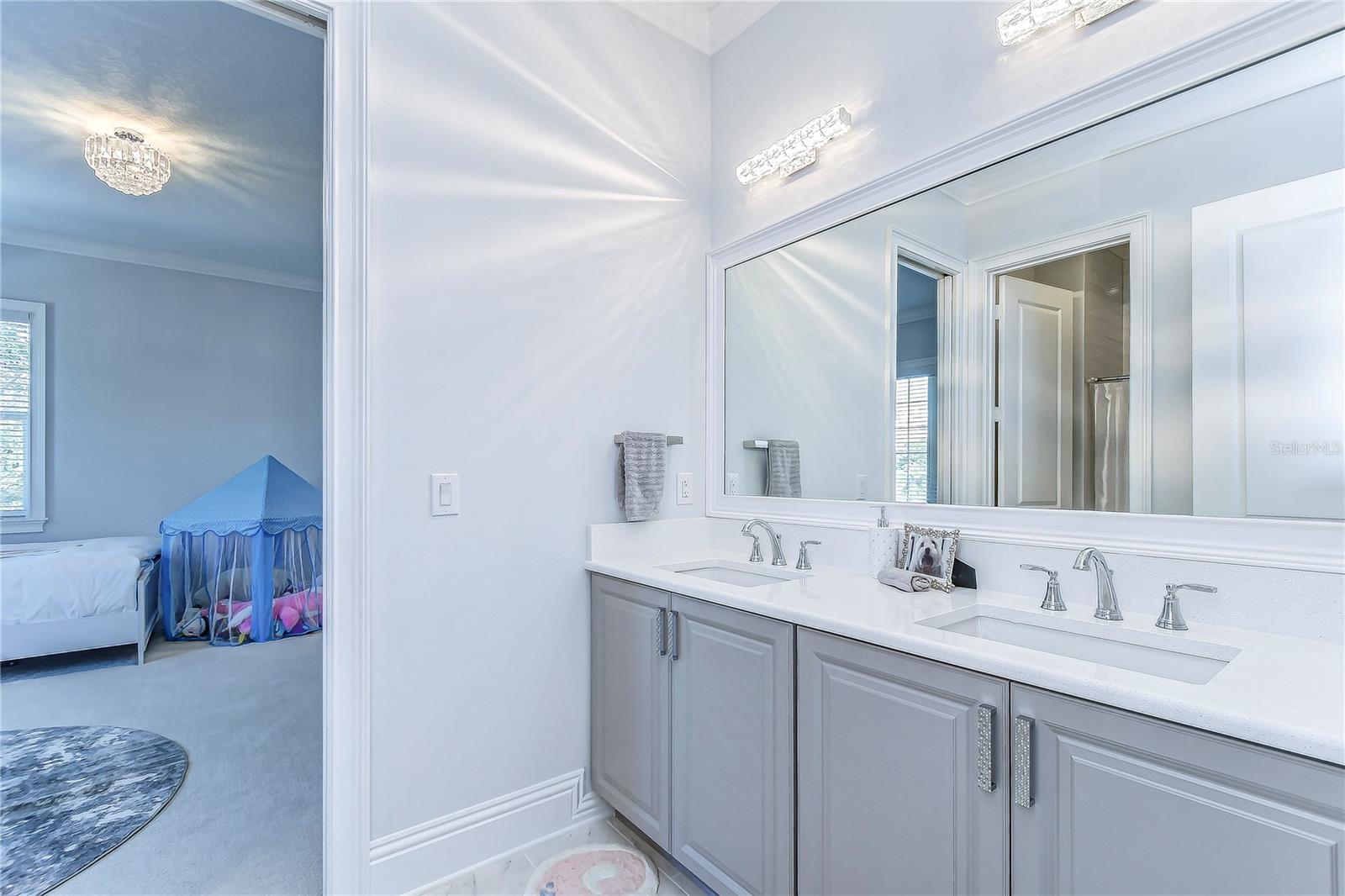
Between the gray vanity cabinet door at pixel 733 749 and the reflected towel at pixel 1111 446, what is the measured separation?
78 cm

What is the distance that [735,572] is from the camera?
218 centimetres

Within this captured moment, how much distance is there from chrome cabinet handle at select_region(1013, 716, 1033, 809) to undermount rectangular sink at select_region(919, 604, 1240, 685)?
1.03 feet

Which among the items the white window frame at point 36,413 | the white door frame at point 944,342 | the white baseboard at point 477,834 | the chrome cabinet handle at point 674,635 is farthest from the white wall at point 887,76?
the white window frame at point 36,413

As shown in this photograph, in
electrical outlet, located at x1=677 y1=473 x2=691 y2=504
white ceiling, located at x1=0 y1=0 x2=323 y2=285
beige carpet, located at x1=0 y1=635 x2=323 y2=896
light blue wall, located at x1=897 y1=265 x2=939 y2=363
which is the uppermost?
white ceiling, located at x1=0 y1=0 x2=323 y2=285

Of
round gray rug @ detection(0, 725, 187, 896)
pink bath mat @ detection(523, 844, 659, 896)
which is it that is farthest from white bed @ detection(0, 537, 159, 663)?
pink bath mat @ detection(523, 844, 659, 896)

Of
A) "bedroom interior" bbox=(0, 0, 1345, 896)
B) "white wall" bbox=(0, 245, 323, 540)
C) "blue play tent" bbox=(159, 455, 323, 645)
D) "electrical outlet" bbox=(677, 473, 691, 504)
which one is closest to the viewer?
"bedroom interior" bbox=(0, 0, 1345, 896)

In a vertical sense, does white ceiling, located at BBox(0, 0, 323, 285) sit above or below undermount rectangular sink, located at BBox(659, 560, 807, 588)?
above

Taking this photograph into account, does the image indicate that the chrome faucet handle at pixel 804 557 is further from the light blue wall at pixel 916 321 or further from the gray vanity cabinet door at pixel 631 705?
the light blue wall at pixel 916 321

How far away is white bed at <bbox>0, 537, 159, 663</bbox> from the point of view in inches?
137

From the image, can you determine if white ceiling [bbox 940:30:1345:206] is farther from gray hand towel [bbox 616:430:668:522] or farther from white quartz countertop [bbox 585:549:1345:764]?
gray hand towel [bbox 616:430:668:522]

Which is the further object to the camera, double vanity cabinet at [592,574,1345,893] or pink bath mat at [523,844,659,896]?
pink bath mat at [523,844,659,896]

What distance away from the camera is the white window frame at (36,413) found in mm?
4367

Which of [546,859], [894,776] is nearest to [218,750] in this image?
[546,859]

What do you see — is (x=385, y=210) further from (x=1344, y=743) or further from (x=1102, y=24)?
(x=1344, y=743)
